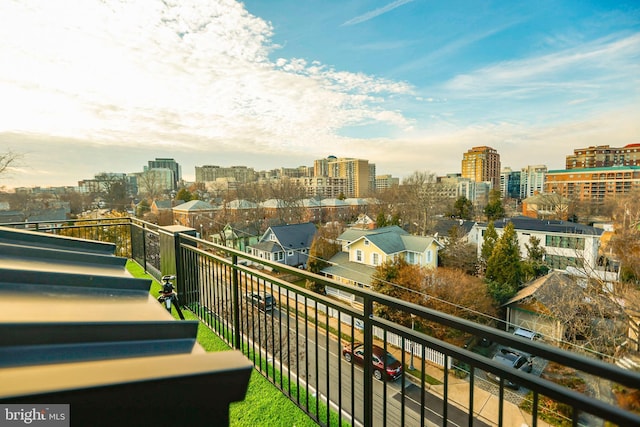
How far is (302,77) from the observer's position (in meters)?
20.2

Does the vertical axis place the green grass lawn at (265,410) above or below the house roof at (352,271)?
above

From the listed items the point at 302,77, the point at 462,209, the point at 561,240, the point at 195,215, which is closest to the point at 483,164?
the point at 462,209

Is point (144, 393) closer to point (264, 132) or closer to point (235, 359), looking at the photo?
point (235, 359)

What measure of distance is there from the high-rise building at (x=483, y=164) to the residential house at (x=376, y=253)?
60209 mm

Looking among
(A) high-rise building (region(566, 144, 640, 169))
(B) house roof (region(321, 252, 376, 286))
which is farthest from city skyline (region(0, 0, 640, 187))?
(A) high-rise building (region(566, 144, 640, 169))

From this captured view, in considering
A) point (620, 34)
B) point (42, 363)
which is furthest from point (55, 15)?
point (620, 34)

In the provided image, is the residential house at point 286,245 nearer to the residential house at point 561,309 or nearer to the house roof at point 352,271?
the house roof at point 352,271

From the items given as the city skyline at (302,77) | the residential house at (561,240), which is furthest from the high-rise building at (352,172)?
the residential house at (561,240)

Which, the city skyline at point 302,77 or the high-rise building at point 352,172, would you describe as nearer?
the city skyline at point 302,77

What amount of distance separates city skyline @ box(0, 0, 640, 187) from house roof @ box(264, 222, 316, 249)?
9.73 metres

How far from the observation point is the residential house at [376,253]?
1992cm

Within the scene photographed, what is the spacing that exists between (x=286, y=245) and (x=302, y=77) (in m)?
13.4

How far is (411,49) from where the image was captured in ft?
98.2

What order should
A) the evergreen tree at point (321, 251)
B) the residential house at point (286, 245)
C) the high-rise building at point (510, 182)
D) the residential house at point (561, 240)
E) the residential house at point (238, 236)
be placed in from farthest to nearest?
1. the high-rise building at point (510, 182)
2. the residential house at point (238, 236)
3. the residential house at point (286, 245)
4. the evergreen tree at point (321, 251)
5. the residential house at point (561, 240)
